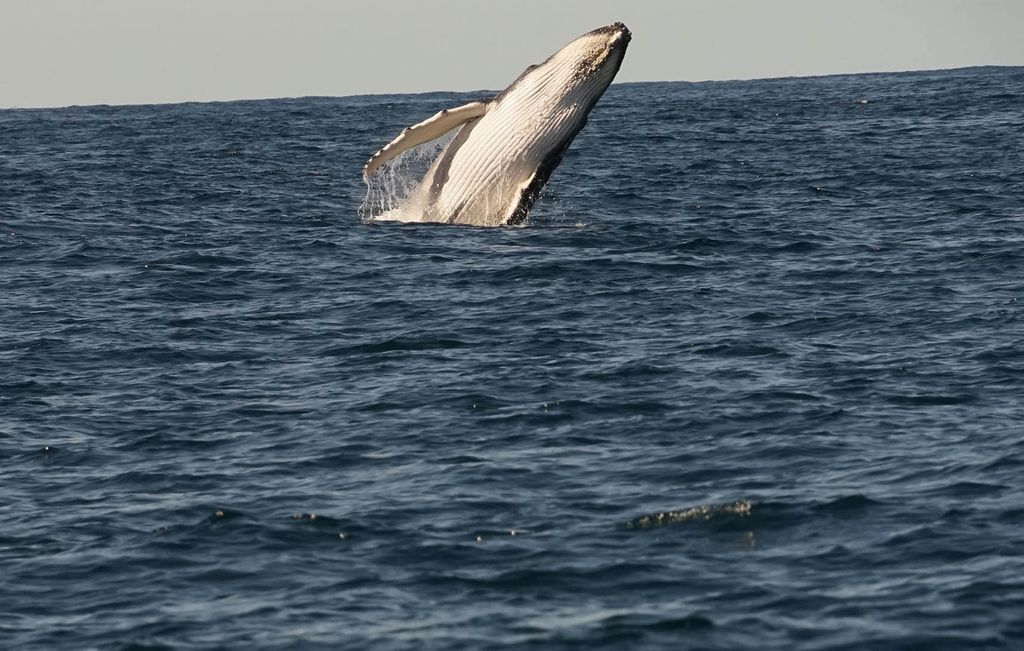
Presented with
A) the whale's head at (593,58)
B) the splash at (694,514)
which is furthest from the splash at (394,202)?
the splash at (694,514)

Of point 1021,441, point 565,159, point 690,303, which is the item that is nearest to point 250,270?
point 690,303

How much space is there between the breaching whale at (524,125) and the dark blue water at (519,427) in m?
1.52

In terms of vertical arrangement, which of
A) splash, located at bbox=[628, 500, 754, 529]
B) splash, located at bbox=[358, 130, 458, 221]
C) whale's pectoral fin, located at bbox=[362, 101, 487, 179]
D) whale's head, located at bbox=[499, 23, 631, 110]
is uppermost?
whale's head, located at bbox=[499, 23, 631, 110]

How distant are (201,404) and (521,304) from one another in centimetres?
752

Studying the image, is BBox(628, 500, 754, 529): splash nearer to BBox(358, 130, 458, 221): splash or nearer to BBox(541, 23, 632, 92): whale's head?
BBox(541, 23, 632, 92): whale's head

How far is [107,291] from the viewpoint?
30938mm

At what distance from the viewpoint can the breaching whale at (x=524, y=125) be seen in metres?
30.3

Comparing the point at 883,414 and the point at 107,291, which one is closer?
the point at 883,414

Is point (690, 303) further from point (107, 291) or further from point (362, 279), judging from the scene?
point (107, 291)

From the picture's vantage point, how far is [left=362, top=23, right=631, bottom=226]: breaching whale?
99.5 feet

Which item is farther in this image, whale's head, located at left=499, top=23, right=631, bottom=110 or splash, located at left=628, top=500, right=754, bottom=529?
whale's head, located at left=499, top=23, right=631, bottom=110

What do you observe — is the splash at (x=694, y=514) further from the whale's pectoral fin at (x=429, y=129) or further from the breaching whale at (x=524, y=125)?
the whale's pectoral fin at (x=429, y=129)

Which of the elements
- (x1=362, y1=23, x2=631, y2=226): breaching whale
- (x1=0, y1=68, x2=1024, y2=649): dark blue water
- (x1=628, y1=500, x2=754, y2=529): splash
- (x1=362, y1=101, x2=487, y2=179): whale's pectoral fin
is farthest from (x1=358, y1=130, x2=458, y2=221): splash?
(x1=628, y1=500, x2=754, y2=529): splash

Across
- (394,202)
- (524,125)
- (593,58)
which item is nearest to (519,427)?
(593,58)
